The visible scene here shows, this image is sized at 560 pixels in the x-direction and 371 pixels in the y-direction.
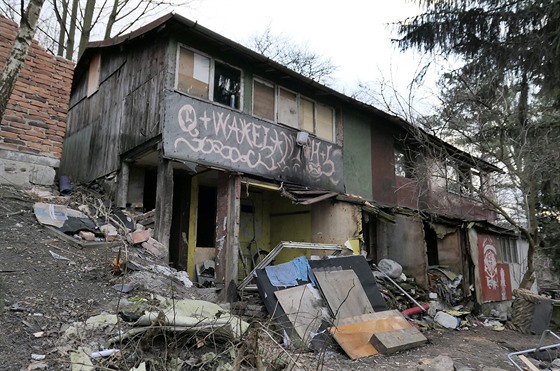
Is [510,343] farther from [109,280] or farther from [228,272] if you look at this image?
[109,280]

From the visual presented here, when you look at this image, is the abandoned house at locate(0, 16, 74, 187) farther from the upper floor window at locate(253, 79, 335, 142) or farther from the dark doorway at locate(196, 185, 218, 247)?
the upper floor window at locate(253, 79, 335, 142)

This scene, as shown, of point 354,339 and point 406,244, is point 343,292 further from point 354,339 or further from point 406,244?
point 406,244

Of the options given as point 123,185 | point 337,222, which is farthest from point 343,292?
point 123,185

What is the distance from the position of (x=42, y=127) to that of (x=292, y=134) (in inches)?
225

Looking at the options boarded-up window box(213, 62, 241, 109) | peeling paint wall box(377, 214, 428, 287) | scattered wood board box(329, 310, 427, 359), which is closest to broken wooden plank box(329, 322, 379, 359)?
scattered wood board box(329, 310, 427, 359)

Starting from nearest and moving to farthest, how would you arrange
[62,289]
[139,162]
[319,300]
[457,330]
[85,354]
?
[85,354]
[62,289]
[319,300]
[457,330]
[139,162]

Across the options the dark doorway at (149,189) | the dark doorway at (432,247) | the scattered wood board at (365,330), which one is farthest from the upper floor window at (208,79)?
the dark doorway at (432,247)

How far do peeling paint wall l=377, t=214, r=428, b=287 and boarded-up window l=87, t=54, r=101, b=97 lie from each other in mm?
9639

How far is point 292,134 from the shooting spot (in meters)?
10.6

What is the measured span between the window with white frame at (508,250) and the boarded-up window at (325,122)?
7590 millimetres

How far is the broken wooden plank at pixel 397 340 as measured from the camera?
620cm

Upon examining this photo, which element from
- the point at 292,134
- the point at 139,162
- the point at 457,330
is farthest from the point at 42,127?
the point at 457,330

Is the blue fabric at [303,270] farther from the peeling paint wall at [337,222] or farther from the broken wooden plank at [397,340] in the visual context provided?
the peeling paint wall at [337,222]

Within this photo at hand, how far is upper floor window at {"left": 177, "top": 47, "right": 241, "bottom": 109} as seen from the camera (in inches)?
345
